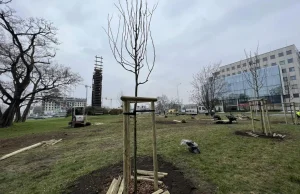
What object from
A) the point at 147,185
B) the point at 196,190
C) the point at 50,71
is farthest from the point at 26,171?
the point at 50,71

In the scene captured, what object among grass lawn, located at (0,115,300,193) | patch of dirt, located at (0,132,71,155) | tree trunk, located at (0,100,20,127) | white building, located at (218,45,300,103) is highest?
white building, located at (218,45,300,103)

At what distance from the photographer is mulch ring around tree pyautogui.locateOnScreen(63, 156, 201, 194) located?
3.22m

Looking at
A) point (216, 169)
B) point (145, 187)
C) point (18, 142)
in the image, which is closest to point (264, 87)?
point (216, 169)

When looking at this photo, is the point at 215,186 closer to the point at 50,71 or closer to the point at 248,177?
the point at 248,177

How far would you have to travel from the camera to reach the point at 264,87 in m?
51.7

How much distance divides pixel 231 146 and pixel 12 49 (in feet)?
85.0

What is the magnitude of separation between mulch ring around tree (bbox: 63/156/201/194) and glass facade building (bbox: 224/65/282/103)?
46.7m

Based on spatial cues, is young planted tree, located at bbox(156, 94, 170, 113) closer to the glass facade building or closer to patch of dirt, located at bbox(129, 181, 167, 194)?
the glass facade building

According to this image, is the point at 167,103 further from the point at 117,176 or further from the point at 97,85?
the point at 117,176

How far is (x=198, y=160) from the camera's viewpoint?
477 centimetres

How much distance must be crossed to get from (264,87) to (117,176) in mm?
58809

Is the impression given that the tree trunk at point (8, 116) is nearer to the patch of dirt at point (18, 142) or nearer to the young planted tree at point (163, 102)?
the patch of dirt at point (18, 142)

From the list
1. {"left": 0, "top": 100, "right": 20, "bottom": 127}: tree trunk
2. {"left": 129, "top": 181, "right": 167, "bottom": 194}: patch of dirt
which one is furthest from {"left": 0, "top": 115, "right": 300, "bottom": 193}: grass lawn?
{"left": 0, "top": 100, "right": 20, "bottom": 127}: tree trunk

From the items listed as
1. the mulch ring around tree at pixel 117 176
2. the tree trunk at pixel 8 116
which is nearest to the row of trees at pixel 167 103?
the tree trunk at pixel 8 116
